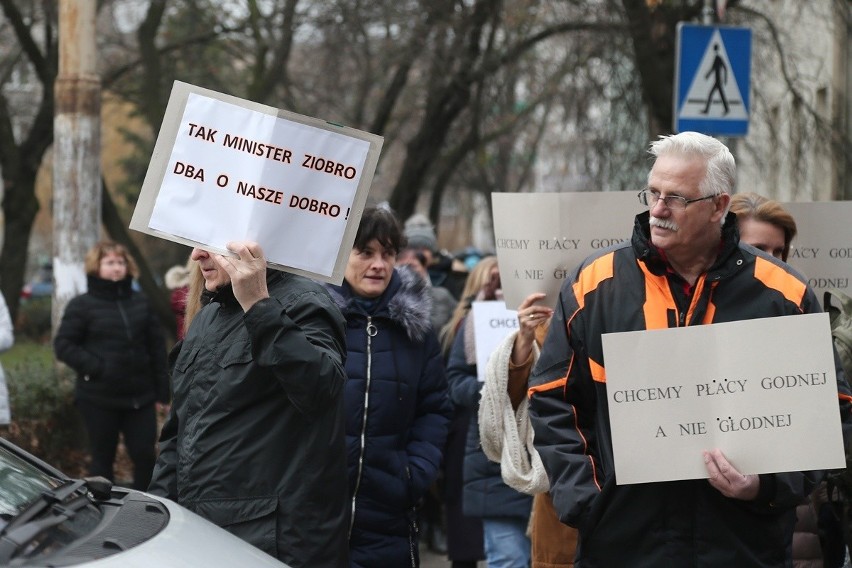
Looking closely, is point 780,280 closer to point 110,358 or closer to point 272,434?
point 272,434

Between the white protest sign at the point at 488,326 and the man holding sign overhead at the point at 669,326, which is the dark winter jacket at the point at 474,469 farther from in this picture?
the man holding sign overhead at the point at 669,326

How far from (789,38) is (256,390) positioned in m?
12.0

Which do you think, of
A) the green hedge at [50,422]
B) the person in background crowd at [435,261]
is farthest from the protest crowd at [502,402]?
the green hedge at [50,422]

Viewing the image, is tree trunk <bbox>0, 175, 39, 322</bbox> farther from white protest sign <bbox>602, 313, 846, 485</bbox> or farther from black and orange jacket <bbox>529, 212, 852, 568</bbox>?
white protest sign <bbox>602, 313, 846, 485</bbox>

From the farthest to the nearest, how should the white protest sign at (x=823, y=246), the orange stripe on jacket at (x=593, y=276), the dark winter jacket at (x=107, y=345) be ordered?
the dark winter jacket at (x=107, y=345) → the white protest sign at (x=823, y=246) → the orange stripe on jacket at (x=593, y=276)

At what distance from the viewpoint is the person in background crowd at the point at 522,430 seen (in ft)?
15.6

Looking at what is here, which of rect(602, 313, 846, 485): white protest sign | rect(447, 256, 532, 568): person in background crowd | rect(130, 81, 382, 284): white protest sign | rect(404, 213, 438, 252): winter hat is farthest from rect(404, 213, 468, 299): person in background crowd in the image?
rect(602, 313, 846, 485): white protest sign

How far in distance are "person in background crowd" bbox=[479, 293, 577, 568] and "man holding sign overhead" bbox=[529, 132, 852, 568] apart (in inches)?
44.1

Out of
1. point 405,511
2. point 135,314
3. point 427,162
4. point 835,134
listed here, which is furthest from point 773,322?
point 427,162

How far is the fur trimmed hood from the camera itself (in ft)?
15.9

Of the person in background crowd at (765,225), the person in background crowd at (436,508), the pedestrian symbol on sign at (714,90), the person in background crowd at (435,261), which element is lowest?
the person in background crowd at (436,508)

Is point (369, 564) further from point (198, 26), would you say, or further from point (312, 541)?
point (198, 26)

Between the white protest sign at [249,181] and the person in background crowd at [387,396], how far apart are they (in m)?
0.90

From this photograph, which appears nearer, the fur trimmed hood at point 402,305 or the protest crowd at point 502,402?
the protest crowd at point 502,402
